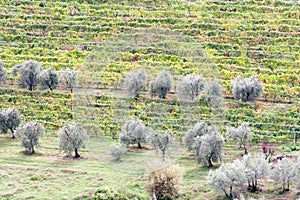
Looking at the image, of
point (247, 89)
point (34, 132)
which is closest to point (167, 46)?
point (247, 89)

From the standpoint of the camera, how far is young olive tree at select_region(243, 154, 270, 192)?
53094 millimetres

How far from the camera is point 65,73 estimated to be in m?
67.1

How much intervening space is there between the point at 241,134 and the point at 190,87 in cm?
470

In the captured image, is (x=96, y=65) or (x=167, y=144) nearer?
(x=167, y=144)

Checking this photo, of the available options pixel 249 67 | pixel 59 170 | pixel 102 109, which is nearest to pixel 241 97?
pixel 249 67

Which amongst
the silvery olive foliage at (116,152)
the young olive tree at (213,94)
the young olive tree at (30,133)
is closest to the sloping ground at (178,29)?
the young olive tree at (213,94)

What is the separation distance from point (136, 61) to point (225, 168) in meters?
16.4

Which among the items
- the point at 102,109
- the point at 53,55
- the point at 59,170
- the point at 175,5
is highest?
the point at 175,5

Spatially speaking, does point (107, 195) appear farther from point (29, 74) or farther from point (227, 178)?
point (29, 74)

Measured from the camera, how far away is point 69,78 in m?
67.1

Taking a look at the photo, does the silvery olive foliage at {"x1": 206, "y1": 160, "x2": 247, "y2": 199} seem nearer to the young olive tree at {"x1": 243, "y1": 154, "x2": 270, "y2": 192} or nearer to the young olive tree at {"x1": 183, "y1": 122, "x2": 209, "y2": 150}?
the young olive tree at {"x1": 243, "y1": 154, "x2": 270, "y2": 192}

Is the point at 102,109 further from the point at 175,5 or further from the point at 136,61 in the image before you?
the point at 175,5

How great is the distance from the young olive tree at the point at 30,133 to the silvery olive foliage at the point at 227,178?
13.1 m

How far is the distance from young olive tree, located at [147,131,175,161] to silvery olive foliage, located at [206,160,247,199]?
3044mm
